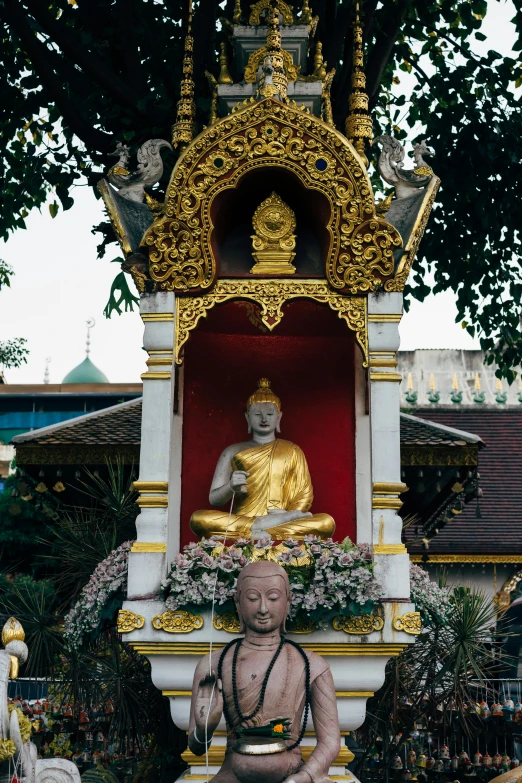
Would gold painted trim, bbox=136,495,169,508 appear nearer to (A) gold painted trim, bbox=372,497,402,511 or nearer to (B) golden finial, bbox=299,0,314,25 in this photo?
(A) gold painted trim, bbox=372,497,402,511

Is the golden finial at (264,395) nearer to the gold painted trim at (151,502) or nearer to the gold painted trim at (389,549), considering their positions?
the gold painted trim at (151,502)

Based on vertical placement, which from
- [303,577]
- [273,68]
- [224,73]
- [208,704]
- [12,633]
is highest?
[224,73]

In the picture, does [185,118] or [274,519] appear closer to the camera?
[274,519]

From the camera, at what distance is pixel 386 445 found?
8.91 meters

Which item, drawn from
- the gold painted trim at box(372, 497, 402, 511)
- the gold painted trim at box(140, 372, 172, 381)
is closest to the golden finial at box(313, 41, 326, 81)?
the gold painted trim at box(140, 372, 172, 381)

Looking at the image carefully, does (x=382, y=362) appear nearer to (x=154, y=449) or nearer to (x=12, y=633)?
(x=154, y=449)

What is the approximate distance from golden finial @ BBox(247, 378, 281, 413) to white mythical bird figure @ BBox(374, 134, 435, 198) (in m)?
1.99

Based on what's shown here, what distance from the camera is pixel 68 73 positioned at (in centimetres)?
1202

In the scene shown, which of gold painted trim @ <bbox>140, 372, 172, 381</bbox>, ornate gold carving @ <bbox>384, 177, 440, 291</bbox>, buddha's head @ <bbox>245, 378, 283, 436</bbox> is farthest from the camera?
buddha's head @ <bbox>245, 378, 283, 436</bbox>

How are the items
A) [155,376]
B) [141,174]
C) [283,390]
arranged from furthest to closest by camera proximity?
[283,390] < [141,174] < [155,376]

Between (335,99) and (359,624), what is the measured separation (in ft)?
18.6

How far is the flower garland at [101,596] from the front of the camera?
30.3ft

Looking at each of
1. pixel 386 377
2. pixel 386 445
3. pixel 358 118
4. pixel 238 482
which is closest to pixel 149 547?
pixel 238 482

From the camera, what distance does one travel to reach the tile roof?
22.8 meters
